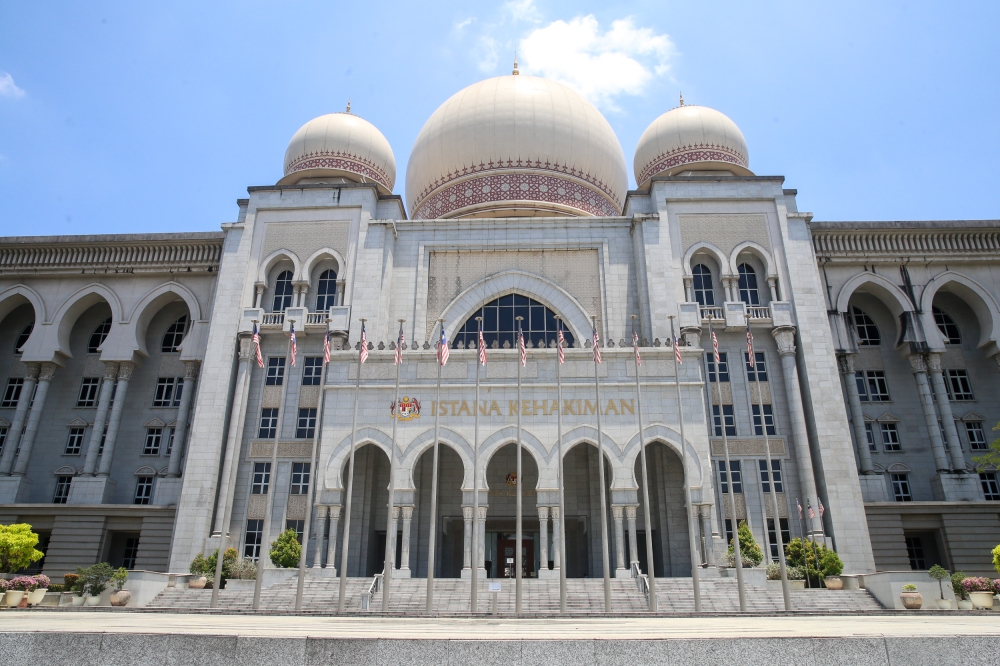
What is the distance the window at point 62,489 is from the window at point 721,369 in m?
26.9

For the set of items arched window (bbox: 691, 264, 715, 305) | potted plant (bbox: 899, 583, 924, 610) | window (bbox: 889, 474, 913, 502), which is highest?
arched window (bbox: 691, 264, 715, 305)

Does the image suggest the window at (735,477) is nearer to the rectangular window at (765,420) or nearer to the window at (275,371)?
the rectangular window at (765,420)

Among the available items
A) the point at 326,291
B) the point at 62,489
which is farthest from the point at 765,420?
the point at 62,489

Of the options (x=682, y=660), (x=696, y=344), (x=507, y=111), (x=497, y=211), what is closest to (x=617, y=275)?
(x=696, y=344)

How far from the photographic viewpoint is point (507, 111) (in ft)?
116

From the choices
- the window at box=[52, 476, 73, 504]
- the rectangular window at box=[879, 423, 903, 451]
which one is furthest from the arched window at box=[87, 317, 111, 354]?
the rectangular window at box=[879, 423, 903, 451]

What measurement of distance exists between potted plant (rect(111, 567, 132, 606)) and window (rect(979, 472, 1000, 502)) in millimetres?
31308

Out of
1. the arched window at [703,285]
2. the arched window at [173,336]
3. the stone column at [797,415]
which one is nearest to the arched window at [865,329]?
the stone column at [797,415]

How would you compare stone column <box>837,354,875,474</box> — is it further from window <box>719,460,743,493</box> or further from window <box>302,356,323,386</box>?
window <box>302,356,323,386</box>

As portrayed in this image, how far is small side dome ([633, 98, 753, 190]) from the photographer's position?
34.1 meters

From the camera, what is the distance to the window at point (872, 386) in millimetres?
30031

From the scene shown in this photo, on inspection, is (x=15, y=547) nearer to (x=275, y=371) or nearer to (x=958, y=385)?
(x=275, y=371)

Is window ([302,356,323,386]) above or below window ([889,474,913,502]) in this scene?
above

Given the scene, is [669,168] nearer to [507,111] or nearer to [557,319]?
[507,111]
